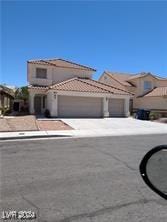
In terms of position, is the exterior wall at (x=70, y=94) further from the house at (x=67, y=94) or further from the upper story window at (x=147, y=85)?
the upper story window at (x=147, y=85)

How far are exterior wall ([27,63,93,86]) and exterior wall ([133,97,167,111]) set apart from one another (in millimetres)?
9008

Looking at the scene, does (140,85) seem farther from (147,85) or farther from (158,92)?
(158,92)

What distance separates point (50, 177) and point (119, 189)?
184cm

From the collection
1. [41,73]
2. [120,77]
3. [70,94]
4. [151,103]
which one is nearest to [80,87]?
[70,94]

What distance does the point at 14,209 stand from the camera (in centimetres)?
462

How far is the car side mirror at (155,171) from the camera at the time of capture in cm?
226

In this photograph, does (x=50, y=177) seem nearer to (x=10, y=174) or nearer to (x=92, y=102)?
(x=10, y=174)

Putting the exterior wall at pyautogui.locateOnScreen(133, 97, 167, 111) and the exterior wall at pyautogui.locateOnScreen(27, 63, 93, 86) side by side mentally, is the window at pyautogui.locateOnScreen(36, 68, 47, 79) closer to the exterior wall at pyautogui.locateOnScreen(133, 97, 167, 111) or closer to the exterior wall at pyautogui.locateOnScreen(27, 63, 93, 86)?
the exterior wall at pyautogui.locateOnScreen(27, 63, 93, 86)

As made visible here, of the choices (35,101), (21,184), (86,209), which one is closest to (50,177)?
(21,184)

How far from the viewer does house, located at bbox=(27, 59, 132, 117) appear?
29703 mm

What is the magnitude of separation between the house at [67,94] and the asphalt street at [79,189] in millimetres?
20523

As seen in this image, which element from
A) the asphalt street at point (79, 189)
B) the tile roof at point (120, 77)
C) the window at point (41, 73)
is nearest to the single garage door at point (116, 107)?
the tile roof at point (120, 77)

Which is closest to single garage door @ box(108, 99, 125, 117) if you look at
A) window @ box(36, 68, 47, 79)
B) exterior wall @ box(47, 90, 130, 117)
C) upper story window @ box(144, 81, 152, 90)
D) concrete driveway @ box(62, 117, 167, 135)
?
exterior wall @ box(47, 90, 130, 117)

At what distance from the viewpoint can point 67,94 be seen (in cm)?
2975
